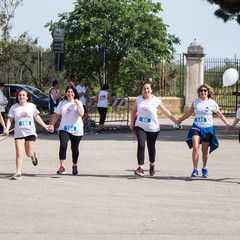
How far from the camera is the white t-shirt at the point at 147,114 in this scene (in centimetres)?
1373

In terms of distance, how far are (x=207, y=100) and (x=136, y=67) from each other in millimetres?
23209

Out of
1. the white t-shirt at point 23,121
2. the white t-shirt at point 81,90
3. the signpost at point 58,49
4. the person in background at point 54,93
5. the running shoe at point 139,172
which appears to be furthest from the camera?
the signpost at point 58,49

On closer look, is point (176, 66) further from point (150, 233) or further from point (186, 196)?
point (150, 233)

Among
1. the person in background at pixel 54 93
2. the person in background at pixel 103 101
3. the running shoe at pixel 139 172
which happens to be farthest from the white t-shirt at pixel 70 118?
the person in background at pixel 103 101

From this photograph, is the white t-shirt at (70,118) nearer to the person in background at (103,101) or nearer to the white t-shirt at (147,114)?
the white t-shirt at (147,114)

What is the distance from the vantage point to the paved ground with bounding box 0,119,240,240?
8750 mm

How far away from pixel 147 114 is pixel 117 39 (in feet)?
78.2

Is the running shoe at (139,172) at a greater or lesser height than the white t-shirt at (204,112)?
lesser

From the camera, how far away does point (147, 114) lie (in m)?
13.8

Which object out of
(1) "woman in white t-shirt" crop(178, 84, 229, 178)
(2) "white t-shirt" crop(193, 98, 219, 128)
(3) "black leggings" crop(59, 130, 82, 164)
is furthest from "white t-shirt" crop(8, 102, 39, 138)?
(2) "white t-shirt" crop(193, 98, 219, 128)

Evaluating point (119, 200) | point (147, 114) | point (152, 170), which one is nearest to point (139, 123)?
point (147, 114)

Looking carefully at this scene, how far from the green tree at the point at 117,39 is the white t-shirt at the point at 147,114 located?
22705mm

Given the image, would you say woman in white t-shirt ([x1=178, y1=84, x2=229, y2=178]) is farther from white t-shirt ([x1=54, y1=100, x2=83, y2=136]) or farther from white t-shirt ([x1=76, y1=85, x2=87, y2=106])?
white t-shirt ([x1=76, y1=85, x2=87, y2=106])

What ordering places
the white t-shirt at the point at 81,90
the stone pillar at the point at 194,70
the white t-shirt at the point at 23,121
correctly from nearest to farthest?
the white t-shirt at the point at 23,121 → the white t-shirt at the point at 81,90 → the stone pillar at the point at 194,70
